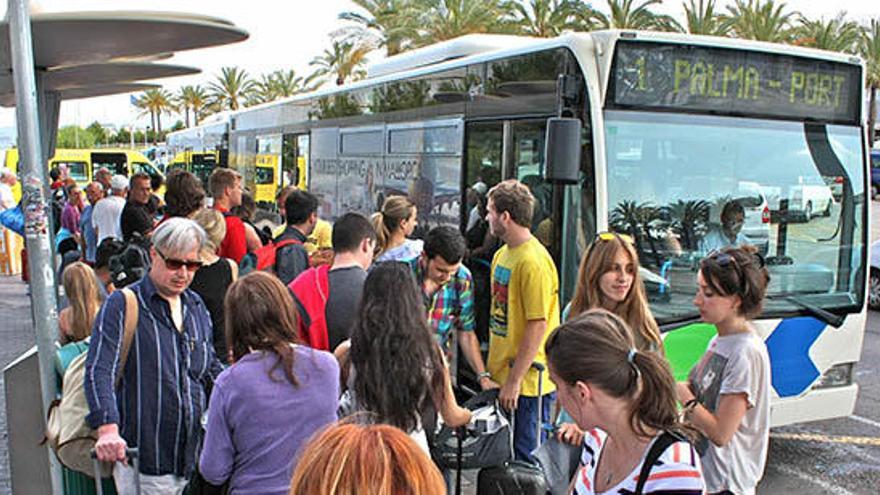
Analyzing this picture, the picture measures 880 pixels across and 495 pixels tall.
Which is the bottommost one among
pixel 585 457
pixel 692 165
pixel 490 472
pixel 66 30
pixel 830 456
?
pixel 830 456

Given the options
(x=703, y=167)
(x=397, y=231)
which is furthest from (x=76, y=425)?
(x=703, y=167)

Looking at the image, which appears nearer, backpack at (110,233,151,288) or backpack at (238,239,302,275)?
backpack at (110,233,151,288)

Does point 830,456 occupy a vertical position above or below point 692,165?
below

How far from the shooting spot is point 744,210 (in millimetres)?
5512

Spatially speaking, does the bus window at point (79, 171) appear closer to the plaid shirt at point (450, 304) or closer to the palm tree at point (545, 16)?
the palm tree at point (545, 16)

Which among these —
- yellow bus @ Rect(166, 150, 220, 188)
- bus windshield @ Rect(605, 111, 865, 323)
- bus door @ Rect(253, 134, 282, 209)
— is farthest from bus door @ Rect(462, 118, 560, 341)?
yellow bus @ Rect(166, 150, 220, 188)

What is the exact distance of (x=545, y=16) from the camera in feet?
86.0

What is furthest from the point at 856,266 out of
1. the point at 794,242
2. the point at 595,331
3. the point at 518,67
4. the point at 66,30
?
the point at 66,30

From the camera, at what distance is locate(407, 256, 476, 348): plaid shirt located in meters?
4.52

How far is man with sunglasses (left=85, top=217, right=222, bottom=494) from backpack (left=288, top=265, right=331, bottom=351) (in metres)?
0.56

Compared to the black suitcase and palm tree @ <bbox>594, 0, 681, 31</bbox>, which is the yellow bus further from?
the black suitcase

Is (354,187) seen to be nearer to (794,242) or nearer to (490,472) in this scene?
(794,242)

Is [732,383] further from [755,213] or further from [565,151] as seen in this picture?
[755,213]

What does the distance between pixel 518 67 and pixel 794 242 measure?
2.44m
